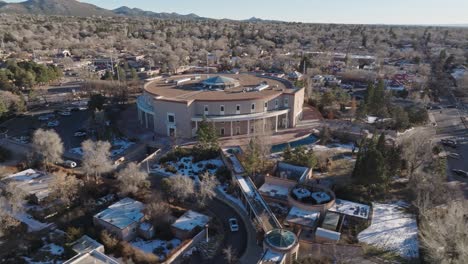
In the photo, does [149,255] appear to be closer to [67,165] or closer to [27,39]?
[67,165]

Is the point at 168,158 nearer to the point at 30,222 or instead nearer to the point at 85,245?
the point at 30,222

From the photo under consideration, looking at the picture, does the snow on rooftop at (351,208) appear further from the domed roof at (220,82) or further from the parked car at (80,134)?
the parked car at (80,134)

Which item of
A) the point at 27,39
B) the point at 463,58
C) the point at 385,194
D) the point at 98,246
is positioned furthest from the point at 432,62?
the point at 27,39

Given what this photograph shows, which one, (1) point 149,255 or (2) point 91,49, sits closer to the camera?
(1) point 149,255

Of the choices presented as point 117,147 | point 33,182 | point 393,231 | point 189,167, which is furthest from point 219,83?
point 393,231

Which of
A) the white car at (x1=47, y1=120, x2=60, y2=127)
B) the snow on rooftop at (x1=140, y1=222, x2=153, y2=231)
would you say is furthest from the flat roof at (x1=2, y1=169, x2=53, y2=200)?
the white car at (x1=47, y1=120, x2=60, y2=127)

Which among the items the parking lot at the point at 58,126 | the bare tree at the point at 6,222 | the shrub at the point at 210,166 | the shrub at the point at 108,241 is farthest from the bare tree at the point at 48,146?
the shrub at the point at 210,166
